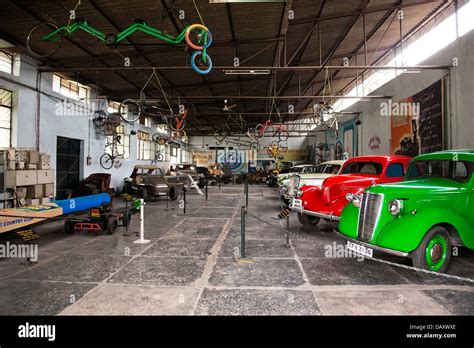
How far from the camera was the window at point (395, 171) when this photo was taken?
573 centimetres

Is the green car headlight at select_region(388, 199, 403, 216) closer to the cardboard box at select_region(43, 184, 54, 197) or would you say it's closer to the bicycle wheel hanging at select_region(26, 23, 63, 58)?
the bicycle wheel hanging at select_region(26, 23, 63, 58)

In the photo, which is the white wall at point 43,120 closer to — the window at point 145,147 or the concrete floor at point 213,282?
the window at point 145,147

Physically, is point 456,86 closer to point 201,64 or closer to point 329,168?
point 329,168

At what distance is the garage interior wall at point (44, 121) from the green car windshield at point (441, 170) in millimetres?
10747

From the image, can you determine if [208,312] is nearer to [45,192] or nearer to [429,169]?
[429,169]

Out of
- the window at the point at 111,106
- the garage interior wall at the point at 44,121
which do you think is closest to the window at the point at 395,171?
the garage interior wall at the point at 44,121

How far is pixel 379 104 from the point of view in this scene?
39.3 ft

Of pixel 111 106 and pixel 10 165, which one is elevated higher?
pixel 111 106

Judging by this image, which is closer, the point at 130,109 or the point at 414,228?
the point at 414,228

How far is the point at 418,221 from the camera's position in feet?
10.8

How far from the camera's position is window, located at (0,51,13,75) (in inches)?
293

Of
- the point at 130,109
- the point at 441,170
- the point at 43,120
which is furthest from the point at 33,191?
the point at 441,170

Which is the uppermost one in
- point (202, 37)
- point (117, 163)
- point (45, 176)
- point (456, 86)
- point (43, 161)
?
point (202, 37)

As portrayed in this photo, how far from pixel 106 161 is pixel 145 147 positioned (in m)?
5.75
